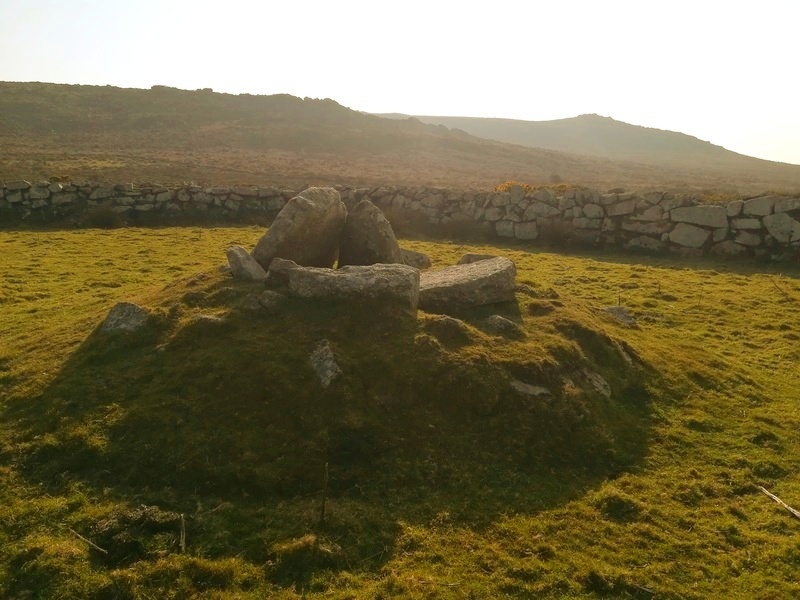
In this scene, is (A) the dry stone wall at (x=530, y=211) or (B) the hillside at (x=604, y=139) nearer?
(A) the dry stone wall at (x=530, y=211)

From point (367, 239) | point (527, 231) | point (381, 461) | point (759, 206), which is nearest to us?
point (381, 461)

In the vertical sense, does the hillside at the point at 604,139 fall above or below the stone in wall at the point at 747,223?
above

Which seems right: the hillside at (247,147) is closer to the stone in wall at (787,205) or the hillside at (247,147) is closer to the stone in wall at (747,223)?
the stone in wall at (747,223)

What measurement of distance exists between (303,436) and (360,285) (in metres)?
2.26

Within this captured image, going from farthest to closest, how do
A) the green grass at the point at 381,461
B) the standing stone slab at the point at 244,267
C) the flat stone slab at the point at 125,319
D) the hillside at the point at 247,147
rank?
the hillside at the point at 247,147 < the standing stone slab at the point at 244,267 < the flat stone slab at the point at 125,319 < the green grass at the point at 381,461

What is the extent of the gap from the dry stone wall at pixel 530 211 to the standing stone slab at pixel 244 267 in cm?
1398

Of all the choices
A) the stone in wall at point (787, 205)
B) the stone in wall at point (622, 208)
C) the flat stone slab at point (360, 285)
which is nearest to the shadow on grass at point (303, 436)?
the flat stone slab at point (360, 285)

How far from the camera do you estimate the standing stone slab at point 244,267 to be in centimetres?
895

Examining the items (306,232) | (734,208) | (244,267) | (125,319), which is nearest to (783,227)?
(734,208)

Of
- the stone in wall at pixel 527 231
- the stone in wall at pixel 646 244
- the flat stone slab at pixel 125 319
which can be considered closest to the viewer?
the flat stone slab at pixel 125 319

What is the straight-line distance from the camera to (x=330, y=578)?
471cm

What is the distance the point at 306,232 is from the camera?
31.8 feet

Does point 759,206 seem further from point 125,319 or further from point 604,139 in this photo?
point 604,139

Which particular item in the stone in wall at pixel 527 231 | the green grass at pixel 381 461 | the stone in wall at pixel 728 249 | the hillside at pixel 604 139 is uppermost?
the hillside at pixel 604 139
